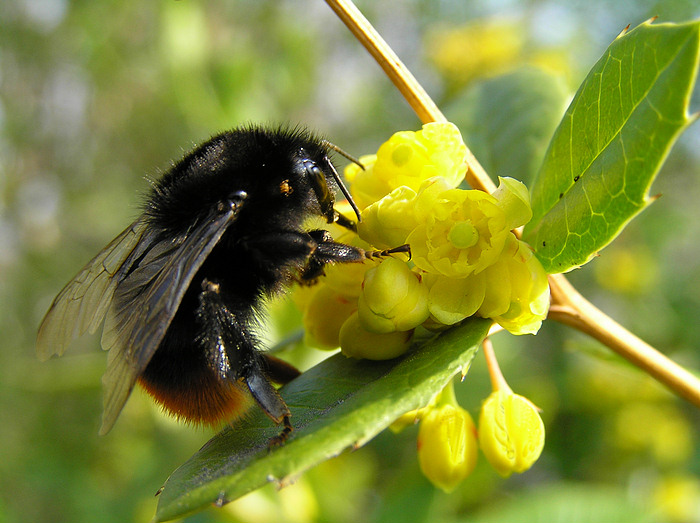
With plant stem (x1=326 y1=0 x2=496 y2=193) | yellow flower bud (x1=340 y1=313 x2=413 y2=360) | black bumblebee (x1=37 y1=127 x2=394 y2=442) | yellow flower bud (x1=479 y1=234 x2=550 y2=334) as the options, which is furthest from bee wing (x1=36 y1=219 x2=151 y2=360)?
yellow flower bud (x1=479 y1=234 x2=550 y2=334)

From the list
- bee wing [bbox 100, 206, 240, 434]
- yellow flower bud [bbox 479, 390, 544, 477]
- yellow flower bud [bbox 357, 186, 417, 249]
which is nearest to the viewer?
bee wing [bbox 100, 206, 240, 434]

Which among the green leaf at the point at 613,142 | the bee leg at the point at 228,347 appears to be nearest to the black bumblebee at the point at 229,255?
the bee leg at the point at 228,347

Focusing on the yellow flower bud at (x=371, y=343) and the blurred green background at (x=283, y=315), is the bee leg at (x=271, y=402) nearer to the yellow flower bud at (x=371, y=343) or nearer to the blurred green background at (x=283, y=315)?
the yellow flower bud at (x=371, y=343)

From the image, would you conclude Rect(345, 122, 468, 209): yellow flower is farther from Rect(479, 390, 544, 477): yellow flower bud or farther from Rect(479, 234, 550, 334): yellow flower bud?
Rect(479, 390, 544, 477): yellow flower bud

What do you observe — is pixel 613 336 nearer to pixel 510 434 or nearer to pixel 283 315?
pixel 510 434

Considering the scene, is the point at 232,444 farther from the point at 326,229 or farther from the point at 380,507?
the point at 380,507

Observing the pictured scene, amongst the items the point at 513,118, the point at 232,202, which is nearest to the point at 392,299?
the point at 232,202

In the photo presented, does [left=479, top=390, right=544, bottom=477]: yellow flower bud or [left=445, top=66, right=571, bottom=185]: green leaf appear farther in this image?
[left=445, top=66, right=571, bottom=185]: green leaf
